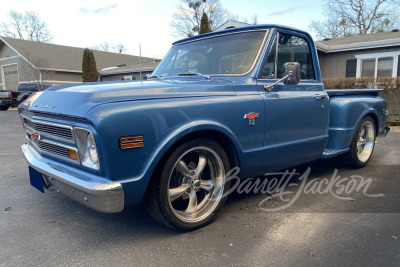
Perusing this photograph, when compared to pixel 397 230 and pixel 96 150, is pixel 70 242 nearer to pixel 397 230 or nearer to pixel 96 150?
pixel 96 150

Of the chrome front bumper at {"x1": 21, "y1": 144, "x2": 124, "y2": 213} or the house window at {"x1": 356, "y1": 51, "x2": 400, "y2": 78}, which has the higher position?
the house window at {"x1": 356, "y1": 51, "x2": 400, "y2": 78}

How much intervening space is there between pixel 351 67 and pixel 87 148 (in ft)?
47.1

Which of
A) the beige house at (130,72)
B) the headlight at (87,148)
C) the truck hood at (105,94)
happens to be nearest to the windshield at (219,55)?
the truck hood at (105,94)

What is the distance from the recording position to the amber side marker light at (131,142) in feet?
7.07

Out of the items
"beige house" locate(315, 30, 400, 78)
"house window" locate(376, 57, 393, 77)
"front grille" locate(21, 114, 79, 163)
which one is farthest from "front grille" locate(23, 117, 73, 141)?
"house window" locate(376, 57, 393, 77)

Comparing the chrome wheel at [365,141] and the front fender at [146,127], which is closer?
the front fender at [146,127]

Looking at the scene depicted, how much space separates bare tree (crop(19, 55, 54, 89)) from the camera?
22828mm

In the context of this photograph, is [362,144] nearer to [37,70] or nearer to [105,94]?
[105,94]

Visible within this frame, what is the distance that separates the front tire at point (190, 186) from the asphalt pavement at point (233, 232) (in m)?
0.16

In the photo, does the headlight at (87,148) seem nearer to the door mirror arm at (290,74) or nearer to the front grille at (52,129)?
the front grille at (52,129)

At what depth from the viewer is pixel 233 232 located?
2.67m

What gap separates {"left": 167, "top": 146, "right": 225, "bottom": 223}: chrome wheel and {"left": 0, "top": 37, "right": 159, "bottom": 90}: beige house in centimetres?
2206

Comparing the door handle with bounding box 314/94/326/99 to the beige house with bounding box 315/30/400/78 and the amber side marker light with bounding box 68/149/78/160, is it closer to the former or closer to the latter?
the amber side marker light with bounding box 68/149/78/160

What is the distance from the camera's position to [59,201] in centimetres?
340
